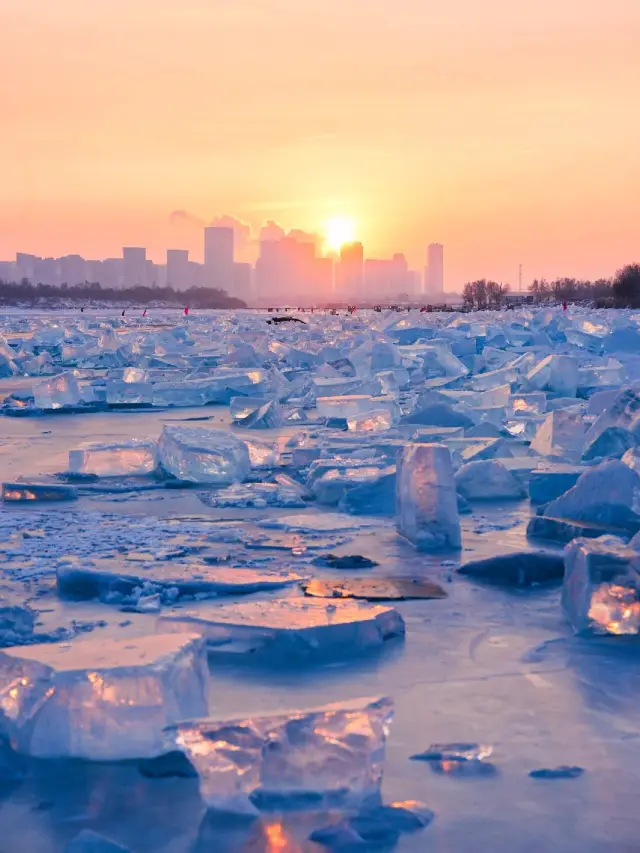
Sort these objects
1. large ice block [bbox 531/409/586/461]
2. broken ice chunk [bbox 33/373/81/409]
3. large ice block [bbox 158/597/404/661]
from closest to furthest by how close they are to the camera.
→ large ice block [bbox 158/597/404/661], large ice block [bbox 531/409/586/461], broken ice chunk [bbox 33/373/81/409]

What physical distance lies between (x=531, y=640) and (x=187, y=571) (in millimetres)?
974

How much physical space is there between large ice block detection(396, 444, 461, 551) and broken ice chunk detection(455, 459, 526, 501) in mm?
727

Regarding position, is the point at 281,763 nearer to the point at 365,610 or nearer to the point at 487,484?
the point at 365,610

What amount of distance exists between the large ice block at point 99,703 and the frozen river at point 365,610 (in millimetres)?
22

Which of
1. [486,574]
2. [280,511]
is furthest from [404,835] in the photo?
[280,511]

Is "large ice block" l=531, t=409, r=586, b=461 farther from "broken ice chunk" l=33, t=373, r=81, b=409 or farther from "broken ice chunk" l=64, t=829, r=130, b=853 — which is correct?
"broken ice chunk" l=33, t=373, r=81, b=409

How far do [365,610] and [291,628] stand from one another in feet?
0.74

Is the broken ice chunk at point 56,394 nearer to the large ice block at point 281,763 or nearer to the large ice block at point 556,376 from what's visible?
the large ice block at point 556,376

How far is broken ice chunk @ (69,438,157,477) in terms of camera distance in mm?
4613

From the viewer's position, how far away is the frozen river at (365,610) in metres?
1.55

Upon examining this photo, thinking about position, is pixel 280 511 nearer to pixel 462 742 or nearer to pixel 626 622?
pixel 626 622

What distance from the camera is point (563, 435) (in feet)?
15.8

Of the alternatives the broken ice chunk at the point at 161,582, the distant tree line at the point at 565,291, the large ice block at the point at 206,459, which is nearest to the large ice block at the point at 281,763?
the broken ice chunk at the point at 161,582

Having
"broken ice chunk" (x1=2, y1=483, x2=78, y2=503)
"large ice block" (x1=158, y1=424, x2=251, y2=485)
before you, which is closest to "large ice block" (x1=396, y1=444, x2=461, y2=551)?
"large ice block" (x1=158, y1=424, x2=251, y2=485)
